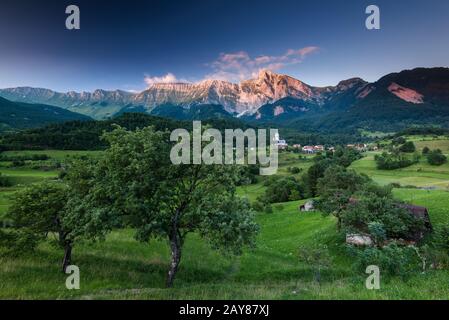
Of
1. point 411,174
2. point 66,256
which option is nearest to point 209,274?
point 66,256

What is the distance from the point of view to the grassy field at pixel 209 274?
15.8 meters

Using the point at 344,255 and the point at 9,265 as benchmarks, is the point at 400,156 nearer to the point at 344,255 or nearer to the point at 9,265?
the point at 344,255

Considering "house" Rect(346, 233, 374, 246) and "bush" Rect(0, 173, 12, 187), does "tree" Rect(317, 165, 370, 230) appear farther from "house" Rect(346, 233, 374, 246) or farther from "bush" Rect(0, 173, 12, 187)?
"bush" Rect(0, 173, 12, 187)

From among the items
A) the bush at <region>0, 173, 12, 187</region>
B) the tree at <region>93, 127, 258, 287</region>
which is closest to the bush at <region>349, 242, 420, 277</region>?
the tree at <region>93, 127, 258, 287</region>

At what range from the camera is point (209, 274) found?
93.6ft

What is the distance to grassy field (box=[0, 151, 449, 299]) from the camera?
52.0 ft

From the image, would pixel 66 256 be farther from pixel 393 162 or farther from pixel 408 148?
pixel 408 148

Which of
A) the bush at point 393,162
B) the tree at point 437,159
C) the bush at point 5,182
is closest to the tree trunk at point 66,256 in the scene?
the bush at point 5,182

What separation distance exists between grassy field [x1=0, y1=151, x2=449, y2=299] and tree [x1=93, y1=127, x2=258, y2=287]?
374 cm

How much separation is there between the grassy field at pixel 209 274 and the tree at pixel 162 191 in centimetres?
374

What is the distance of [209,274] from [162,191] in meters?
14.9

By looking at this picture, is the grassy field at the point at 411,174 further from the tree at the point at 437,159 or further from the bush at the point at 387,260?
the bush at the point at 387,260

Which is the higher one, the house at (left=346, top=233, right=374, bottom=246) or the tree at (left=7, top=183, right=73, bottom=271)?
the tree at (left=7, top=183, right=73, bottom=271)

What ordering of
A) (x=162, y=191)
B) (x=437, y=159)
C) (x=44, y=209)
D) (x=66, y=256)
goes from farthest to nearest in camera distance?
(x=437, y=159)
(x=66, y=256)
(x=44, y=209)
(x=162, y=191)
